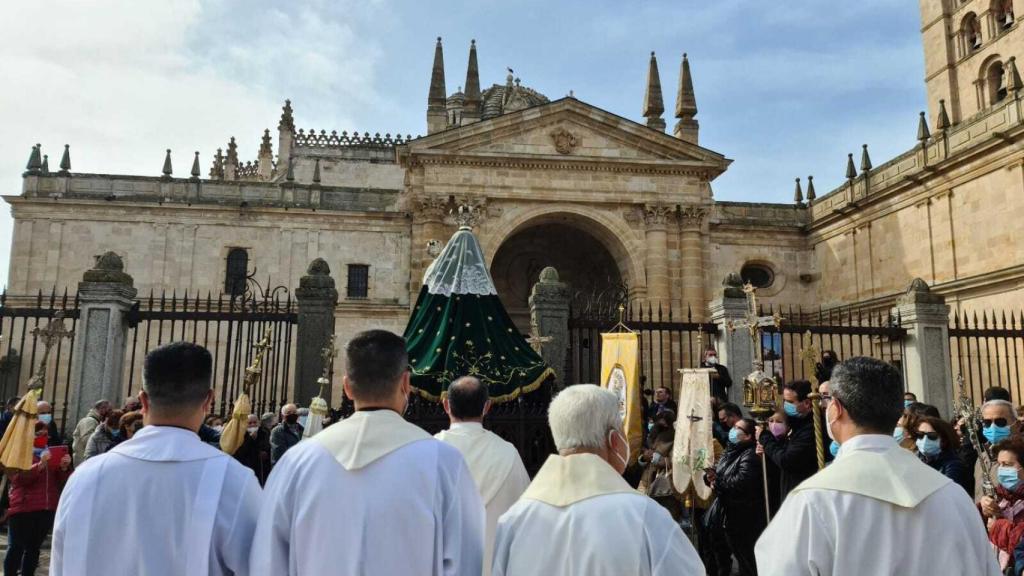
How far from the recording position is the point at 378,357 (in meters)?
3.04

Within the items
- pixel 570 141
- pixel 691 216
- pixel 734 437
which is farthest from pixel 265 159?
pixel 734 437

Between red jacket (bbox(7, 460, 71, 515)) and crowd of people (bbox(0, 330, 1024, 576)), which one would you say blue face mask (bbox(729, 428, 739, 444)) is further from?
red jacket (bbox(7, 460, 71, 515))

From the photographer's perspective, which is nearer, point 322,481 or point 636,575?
point 636,575

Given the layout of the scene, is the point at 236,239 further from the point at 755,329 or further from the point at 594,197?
the point at 755,329

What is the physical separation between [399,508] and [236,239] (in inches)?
976

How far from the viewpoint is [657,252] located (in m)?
25.0

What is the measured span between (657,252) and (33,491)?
20623 mm

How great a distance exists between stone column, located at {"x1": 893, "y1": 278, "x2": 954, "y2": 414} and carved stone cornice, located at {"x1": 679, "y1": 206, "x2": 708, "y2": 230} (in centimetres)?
1262

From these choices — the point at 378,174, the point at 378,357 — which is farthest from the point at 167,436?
the point at 378,174

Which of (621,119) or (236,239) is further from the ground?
(621,119)

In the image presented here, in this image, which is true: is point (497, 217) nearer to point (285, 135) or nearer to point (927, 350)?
point (927, 350)

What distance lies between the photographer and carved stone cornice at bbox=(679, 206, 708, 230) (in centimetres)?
2539

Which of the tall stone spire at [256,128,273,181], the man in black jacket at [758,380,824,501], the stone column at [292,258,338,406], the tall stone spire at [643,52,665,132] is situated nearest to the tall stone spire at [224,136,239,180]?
the tall stone spire at [256,128,273,181]

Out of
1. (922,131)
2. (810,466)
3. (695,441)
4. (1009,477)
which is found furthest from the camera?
(922,131)
